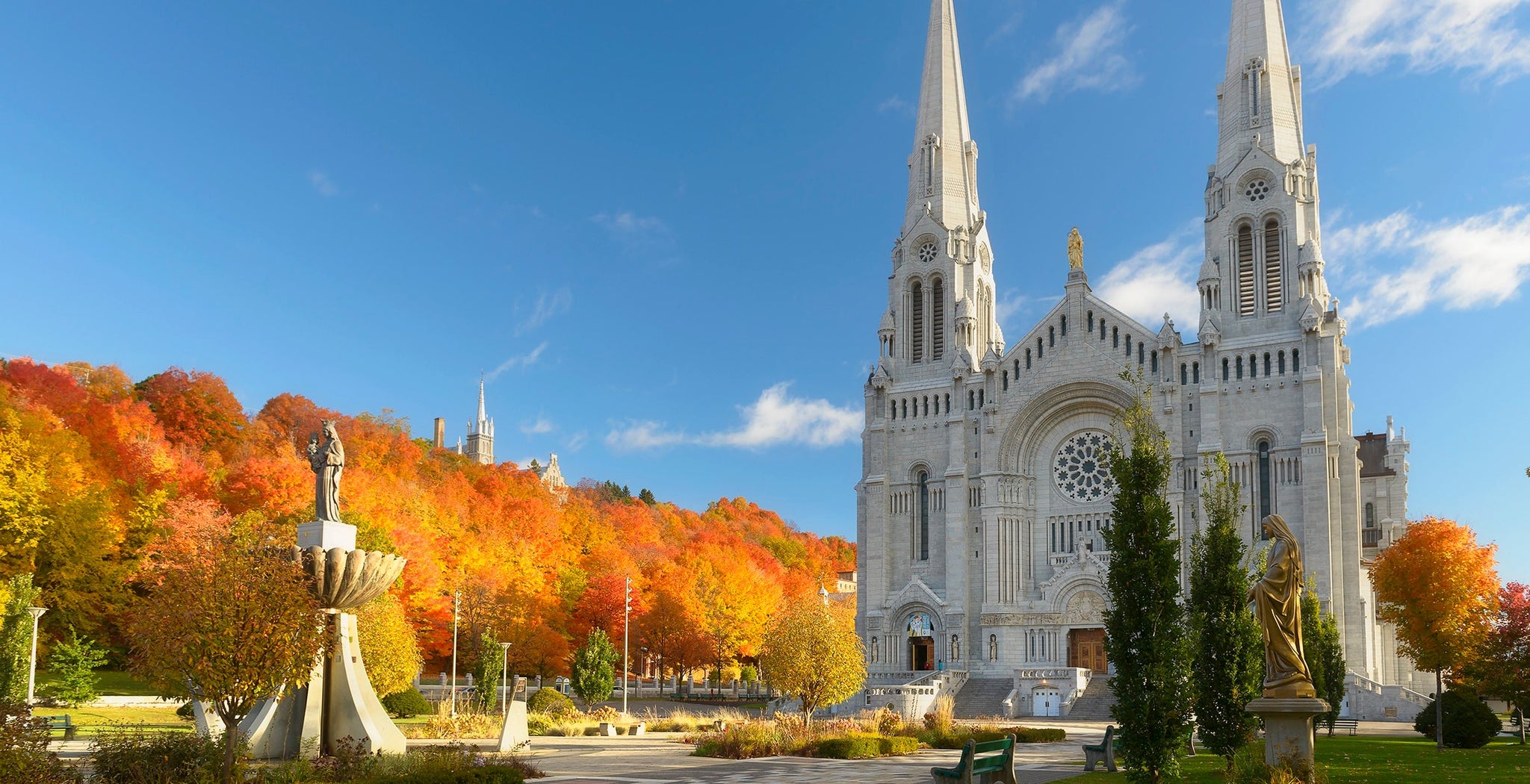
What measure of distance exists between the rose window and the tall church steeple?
6.46 meters

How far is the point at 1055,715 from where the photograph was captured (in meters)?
52.7

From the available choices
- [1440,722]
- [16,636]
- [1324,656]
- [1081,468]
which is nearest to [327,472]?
[16,636]

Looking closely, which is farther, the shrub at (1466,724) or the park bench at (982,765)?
the shrub at (1466,724)

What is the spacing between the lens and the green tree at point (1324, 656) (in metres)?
33.2

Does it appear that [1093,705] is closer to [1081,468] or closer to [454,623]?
[1081,468]

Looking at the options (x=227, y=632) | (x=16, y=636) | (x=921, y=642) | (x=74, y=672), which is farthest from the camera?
(x=921, y=642)

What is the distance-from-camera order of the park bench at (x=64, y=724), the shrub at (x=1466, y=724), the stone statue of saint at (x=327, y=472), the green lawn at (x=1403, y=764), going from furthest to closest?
the shrub at (x=1466, y=724)
the park bench at (x=64, y=724)
the stone statue of saint at (x=327, y=472)
the green lawn at (x=1403, y=764)

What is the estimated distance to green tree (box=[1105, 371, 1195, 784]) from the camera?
19.1m

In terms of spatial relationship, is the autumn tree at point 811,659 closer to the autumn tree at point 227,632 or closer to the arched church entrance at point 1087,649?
the autumn tree at point 227,632

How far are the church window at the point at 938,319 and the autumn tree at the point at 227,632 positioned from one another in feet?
171

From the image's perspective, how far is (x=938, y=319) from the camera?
67.1 metres

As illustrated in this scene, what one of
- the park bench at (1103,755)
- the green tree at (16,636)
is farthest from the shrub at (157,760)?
the green tree at (16,636)

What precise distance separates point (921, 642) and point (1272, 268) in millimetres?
26084

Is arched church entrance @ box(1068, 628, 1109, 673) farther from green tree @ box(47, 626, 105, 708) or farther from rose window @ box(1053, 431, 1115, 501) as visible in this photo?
green tree @ box(47, 626, 105, 708)
